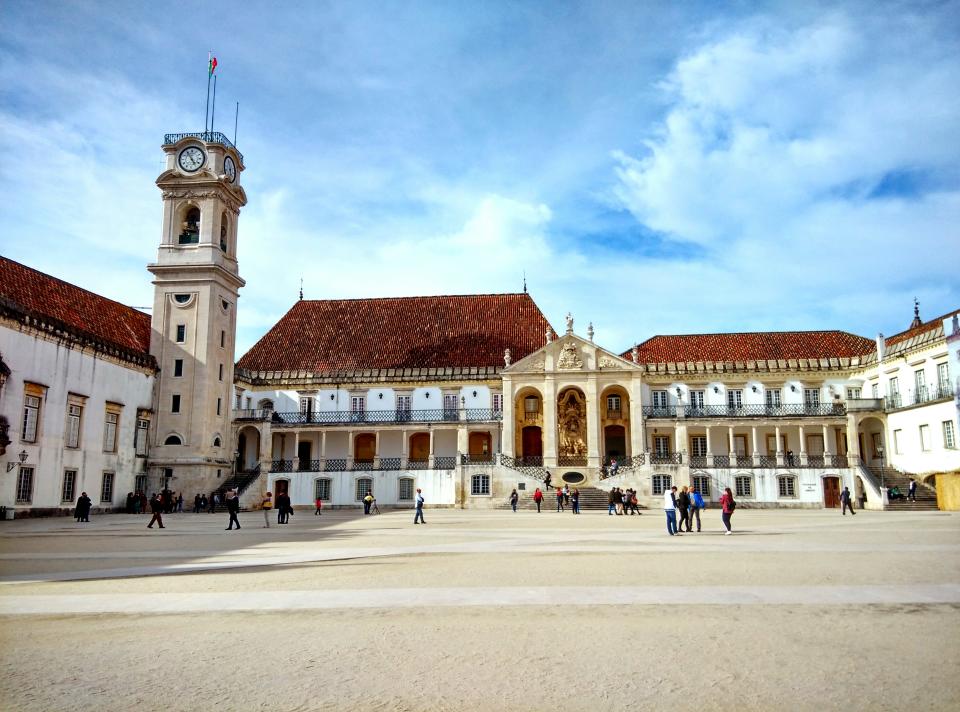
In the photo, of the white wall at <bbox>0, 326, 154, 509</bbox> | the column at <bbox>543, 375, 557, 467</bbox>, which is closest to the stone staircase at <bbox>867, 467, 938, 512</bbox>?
the column at <bbox>543, 375, 557, 467</bbox>

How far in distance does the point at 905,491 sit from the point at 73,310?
41.0 metres

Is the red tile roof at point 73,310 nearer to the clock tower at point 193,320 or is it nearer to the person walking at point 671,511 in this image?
the clock tower at point 193,320

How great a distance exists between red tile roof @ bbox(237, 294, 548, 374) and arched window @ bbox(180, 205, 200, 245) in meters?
9.06

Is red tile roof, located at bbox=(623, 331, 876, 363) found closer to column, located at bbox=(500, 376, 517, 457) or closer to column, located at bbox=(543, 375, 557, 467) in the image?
column, located at bbox=(543, 375, 557, 467)

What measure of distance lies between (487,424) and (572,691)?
1541 inches

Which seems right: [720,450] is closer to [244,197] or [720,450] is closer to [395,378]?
[395,378]

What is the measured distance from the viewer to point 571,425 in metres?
44.9

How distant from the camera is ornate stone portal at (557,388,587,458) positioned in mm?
44312

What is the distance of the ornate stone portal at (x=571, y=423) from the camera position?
44312 millimetres

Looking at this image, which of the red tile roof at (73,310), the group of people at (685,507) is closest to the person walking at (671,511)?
the group of people at (685,507)

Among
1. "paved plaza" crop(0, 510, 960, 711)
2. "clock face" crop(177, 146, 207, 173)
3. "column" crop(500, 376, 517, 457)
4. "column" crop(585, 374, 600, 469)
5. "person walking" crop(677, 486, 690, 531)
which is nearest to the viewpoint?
"paved plaza" crop(0, 510, 960, 711)

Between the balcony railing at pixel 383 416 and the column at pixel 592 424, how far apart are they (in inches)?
205

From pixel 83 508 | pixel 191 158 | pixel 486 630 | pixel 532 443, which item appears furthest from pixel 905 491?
pixel 191 158

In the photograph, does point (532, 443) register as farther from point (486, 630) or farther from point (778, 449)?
point (486, 630)
